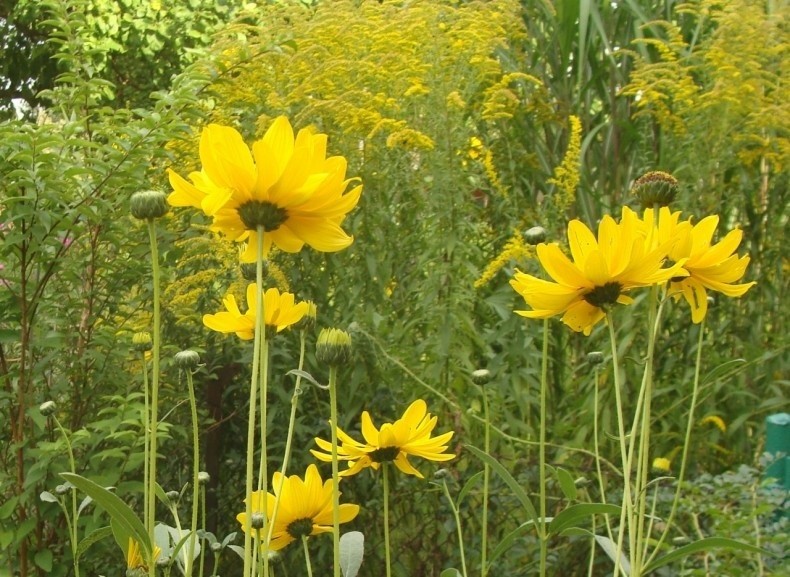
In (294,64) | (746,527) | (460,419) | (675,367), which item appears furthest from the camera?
(675,367)

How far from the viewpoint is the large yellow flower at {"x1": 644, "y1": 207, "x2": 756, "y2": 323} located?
827 mm

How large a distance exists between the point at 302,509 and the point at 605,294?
345 millimetres

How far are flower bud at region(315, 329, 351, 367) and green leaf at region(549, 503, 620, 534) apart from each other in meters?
0.20

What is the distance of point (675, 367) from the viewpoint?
2.53m

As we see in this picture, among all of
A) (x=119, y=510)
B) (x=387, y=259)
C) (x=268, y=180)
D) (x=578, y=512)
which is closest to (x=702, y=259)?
(x=578, y=512)

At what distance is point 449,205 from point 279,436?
1.99ft

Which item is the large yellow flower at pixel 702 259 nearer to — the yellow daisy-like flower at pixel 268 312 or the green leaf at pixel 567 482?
the green leaf at pixel 567 482

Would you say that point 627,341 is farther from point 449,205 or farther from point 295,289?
point 295,289

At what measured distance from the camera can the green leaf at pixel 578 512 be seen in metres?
0.74

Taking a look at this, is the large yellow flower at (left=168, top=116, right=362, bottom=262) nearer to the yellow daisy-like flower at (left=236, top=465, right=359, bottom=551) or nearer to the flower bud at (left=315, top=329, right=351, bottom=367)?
the flower bud at (left=315, top=329, right=351, bottom=367)

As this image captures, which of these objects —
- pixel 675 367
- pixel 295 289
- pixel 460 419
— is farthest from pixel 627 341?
pixel 295 289

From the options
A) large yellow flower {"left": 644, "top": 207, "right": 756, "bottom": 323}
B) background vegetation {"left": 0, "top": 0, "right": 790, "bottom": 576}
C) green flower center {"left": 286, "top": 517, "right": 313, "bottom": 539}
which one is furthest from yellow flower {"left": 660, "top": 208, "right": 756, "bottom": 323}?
background vegetation {"left": 0, "top": 0, "right": 790, "bottom": 576}

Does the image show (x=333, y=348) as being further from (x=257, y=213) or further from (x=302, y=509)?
(x=302, y=509)

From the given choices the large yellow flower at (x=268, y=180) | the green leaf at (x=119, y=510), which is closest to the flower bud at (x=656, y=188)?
the large yellow flower at (x=268, y=180)
